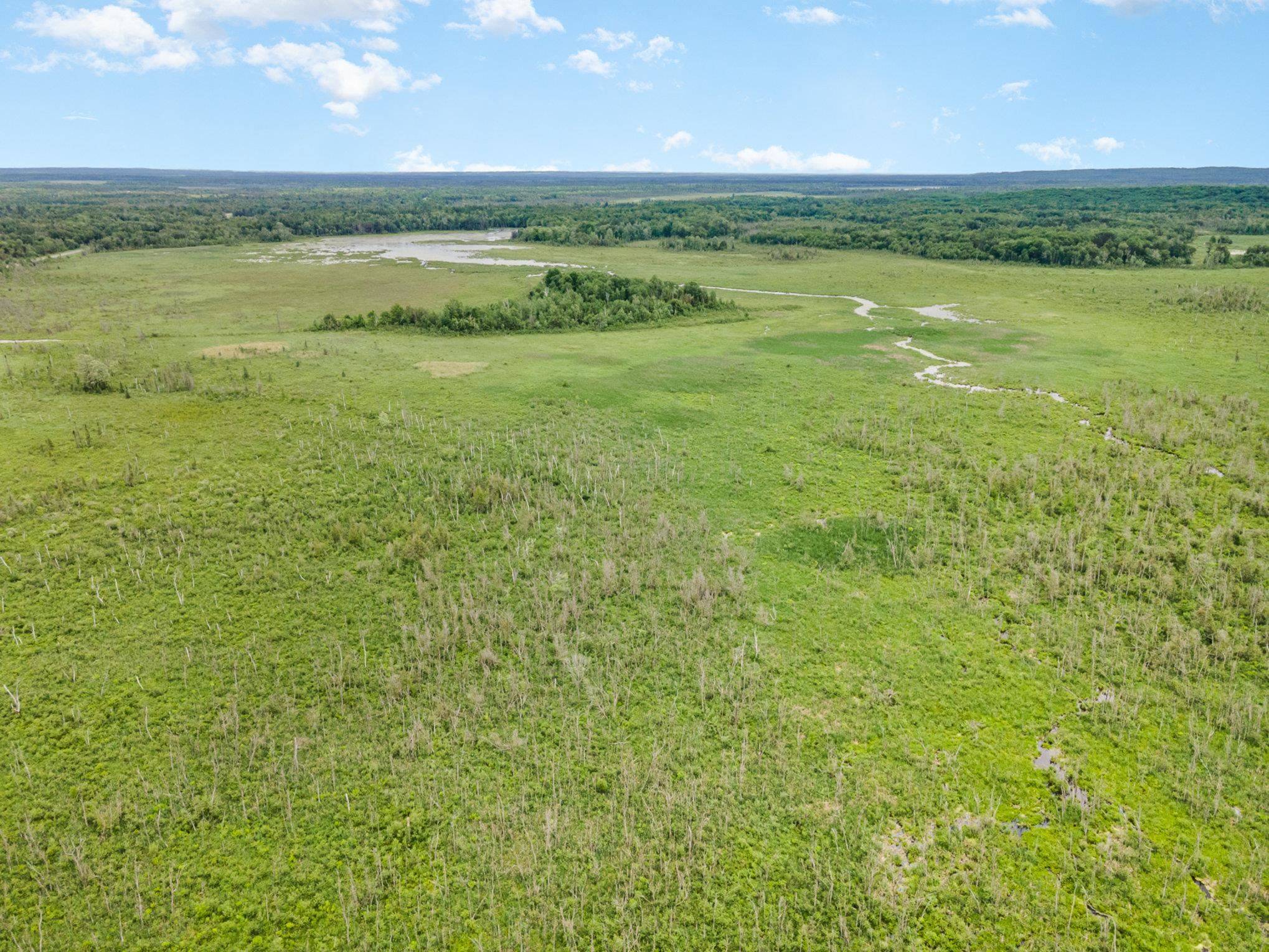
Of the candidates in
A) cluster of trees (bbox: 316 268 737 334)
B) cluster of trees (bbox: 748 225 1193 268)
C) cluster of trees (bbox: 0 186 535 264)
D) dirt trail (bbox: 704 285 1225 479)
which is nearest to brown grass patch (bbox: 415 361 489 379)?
cluster of trees (bbox: 316 268 737 334)

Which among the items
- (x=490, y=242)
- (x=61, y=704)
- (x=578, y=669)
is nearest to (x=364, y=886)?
(x=578, y=669)

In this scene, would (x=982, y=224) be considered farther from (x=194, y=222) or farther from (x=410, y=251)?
(x=194, y=222)

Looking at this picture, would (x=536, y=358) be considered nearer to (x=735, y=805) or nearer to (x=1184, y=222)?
(x=735, y=805)

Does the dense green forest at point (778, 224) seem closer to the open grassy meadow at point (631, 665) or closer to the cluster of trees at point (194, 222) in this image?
the cluster of trees at point (194, 222)

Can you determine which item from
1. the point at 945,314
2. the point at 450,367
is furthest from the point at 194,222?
the point at 945,314

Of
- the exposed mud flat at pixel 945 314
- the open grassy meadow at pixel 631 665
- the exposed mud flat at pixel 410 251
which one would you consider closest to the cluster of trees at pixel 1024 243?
the exposed mud flat at pixel 945 314

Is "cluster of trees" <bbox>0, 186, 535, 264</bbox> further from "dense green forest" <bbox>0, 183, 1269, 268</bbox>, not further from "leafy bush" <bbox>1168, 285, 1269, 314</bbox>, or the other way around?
"leafy bush" <bbox>1168, 285, 1269, 314</bbox>
